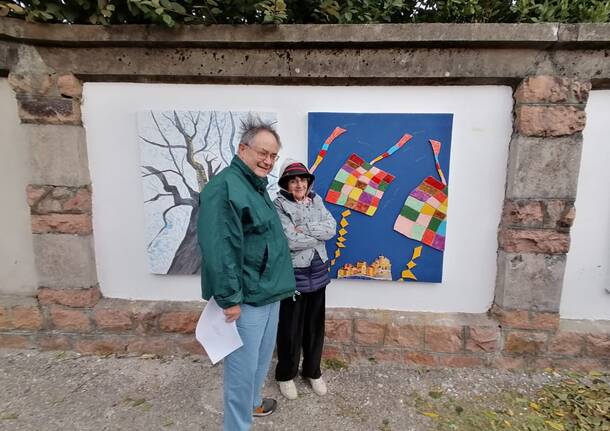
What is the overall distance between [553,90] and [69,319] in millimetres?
4209

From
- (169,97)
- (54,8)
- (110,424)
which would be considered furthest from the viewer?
(169,97)

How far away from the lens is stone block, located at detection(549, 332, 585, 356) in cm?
293

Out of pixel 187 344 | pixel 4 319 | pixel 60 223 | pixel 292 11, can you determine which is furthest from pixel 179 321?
pixel 292 11

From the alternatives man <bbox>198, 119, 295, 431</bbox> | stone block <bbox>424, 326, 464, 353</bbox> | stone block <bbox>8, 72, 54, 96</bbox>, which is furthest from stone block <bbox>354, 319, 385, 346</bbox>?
stone block <bbox>8, 72, 54, 96</bbox>

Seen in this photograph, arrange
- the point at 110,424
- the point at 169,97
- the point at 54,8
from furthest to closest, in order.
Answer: the point at 169,97 → the point at 54,8 → the point at 110,424

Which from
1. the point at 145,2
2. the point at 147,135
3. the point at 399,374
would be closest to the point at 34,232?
the point at 147,135

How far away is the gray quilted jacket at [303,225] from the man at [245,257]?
0.29 m

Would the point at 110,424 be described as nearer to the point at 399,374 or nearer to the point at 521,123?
the point at 399,374

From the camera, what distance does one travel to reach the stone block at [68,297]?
10.2 ft

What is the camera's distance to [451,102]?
9.25 ft

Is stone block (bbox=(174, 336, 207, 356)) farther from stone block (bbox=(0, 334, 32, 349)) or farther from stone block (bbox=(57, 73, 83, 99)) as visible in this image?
stone block (bbox=(57, 73, 83, 99))

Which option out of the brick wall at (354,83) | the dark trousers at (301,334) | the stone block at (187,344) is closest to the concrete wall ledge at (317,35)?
the brick wall at (354,83)

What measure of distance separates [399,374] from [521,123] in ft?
7.00

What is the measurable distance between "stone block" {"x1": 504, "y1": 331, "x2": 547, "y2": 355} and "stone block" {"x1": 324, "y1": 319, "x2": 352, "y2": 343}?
1257 millimetres
